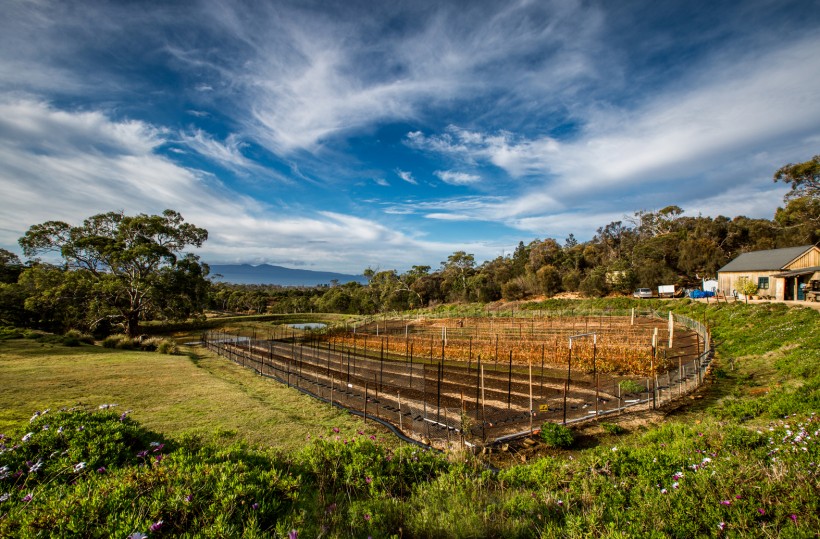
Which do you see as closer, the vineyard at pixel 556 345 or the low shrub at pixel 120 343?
the vineyard at pixel 556 345

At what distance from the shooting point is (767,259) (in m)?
27.9

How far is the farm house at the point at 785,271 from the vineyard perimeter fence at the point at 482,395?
2002 cm

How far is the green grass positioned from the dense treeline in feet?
39.0

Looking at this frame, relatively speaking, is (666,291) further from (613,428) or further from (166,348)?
(166,348)

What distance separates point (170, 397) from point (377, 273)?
56.1 meters

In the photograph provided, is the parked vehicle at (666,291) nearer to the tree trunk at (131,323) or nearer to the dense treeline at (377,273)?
the dense treeline at (377,273)

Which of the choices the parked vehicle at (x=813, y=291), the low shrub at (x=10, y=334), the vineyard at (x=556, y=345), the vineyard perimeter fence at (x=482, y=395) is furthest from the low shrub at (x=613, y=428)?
the low shrub at (x=10, y=334)

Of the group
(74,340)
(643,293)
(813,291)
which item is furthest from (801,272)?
(74,340)

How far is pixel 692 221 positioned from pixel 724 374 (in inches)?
2271

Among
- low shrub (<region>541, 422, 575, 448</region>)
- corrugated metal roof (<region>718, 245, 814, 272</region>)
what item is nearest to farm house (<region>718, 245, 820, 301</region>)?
corrugated metal roof (<region>718, 245, 814, 272</region>)

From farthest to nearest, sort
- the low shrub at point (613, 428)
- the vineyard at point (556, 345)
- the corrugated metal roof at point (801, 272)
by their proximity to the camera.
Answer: the corrugated metal roof at point (801, 272) < the vineyard at point (556, 345) < the low shrub at point (613, 428)

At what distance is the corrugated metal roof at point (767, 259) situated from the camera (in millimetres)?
25750

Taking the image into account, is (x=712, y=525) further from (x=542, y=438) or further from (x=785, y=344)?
(x=785, y=344)

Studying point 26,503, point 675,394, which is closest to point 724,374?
point 675,394
